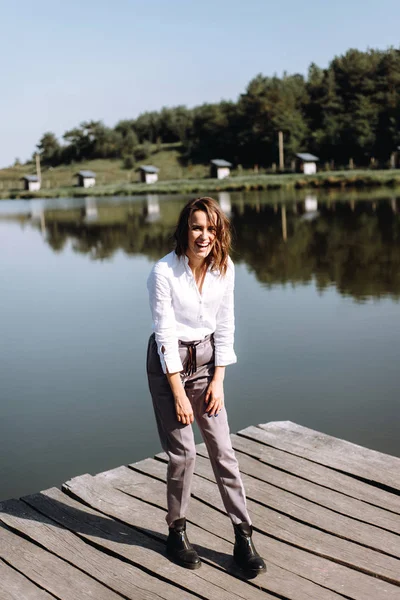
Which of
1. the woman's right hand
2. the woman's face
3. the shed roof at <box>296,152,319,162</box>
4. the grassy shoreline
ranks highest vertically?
the shed roof at <box>296,152,319,162</box>

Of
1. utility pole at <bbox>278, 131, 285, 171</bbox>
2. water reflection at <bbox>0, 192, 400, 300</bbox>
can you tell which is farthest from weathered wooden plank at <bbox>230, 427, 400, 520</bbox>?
utility pole at <bbox>278, 131, 285, 171</bbox>

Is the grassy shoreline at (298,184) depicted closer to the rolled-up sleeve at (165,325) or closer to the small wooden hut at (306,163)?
the small wooden hut at (306,163)

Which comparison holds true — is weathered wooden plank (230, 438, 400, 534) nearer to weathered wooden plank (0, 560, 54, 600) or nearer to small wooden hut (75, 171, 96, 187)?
weathered wooden plank (0, 560, 54, 600)

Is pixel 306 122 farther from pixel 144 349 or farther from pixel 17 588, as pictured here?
pixel 17 588

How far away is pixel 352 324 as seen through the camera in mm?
8852

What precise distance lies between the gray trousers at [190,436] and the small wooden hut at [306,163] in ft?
196

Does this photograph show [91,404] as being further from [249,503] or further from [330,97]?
[330,97]

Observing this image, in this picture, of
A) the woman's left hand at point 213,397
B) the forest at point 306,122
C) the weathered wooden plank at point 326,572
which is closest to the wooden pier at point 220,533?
the weathered wooden plank at point 326,572

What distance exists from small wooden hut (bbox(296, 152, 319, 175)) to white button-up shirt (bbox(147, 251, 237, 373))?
196 ft

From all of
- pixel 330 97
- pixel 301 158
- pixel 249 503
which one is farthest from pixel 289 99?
pixel 249 503

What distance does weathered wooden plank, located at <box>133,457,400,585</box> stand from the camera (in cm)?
294

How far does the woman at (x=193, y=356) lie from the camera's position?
2.88 metres

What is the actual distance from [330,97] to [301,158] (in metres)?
9.08

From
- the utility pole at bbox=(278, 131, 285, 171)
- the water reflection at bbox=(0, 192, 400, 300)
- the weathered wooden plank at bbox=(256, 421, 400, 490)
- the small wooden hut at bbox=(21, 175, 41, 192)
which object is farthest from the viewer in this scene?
the small wooden hut at bbox=(21, 175, 41, 192)
